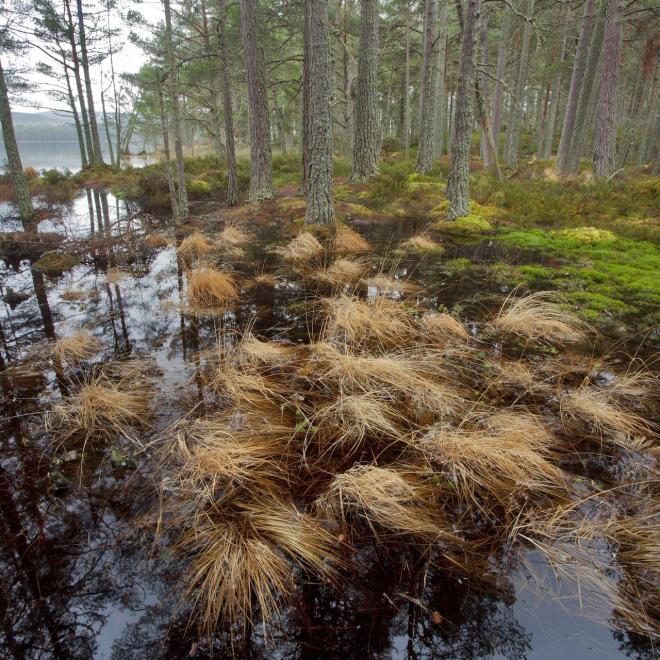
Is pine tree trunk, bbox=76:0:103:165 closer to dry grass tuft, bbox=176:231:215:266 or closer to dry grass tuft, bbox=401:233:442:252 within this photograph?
dry grass tuft, bbox=176:231:215:266

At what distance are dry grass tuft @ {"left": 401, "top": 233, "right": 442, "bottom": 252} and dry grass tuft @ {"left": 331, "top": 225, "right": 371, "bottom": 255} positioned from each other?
2.66ft

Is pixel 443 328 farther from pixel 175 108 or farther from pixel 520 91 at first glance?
pixel 520 91

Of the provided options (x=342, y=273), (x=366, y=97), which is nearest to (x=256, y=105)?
(x=366, y=97)

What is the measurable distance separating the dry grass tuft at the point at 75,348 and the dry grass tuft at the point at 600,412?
481 cm

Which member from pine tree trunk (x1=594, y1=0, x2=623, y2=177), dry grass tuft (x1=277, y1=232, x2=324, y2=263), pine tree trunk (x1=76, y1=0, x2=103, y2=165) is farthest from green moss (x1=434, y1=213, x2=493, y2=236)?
pine tree trunk (x1=76, y1=0, x2=103, y2=165)

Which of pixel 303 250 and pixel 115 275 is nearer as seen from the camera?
pixel 115 275

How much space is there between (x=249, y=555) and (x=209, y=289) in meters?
4.59

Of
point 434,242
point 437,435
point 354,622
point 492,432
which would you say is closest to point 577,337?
point 492,432

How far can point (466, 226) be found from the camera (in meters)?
9.58

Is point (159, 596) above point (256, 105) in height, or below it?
below

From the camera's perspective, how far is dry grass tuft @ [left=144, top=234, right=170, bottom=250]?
31.0 ft

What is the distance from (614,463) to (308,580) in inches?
89.6

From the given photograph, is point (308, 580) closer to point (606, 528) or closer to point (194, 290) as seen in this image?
point (606, 528)

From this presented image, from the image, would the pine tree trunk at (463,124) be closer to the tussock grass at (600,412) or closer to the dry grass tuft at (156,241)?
the dry grass tuft at (156,241)
